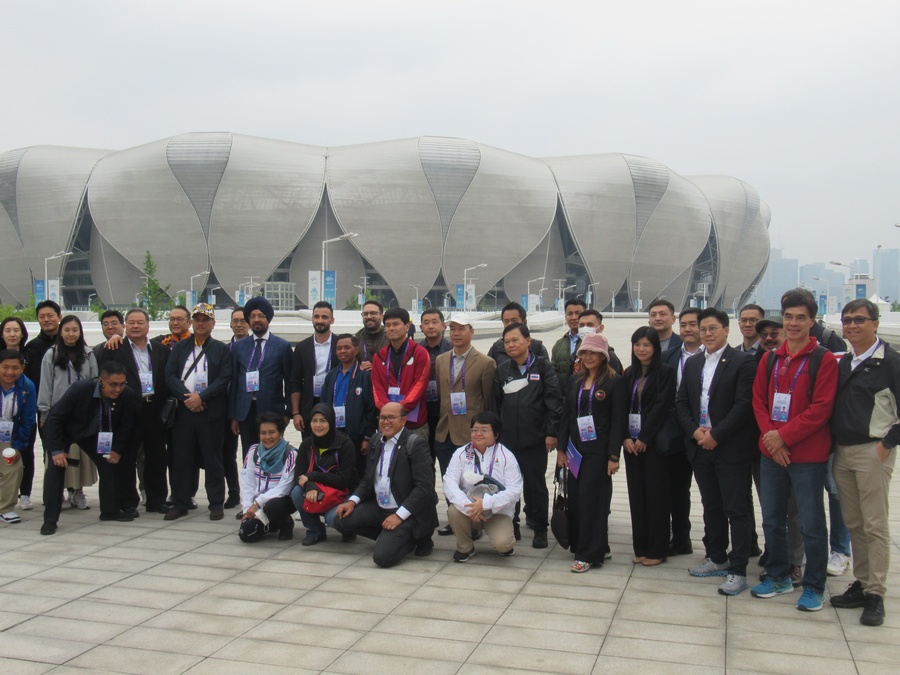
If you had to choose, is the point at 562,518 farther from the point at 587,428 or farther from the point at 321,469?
the point at 321,469

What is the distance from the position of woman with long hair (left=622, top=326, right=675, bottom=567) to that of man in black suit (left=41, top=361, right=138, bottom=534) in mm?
3577

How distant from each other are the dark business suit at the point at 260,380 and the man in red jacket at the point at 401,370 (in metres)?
0.97

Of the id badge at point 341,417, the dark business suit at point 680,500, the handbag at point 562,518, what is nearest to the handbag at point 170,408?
the id badge at point 341,417

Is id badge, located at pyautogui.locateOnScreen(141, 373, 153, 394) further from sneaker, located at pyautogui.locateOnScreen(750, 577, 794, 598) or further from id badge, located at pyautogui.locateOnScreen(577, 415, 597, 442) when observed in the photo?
sneaker, located at pyautogui.locateOnScreen(750, 577, 794, 598)

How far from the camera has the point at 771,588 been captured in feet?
13.5

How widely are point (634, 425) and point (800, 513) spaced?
1056 millimetres

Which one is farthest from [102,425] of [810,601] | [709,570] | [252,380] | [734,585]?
[810,601]

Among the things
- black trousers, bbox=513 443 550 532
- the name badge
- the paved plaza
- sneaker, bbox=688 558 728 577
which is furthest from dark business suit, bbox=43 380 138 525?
sneaker, bbox=688 558 728 577

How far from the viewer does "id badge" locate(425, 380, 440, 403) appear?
18.9 feet

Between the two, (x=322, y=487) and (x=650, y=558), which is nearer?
(x=650, y=558)

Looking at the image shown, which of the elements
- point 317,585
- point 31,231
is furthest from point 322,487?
point 31,231

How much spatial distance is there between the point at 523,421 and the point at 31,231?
63286mm

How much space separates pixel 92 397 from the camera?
5.84m

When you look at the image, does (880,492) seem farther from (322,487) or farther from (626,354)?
(626,354)
